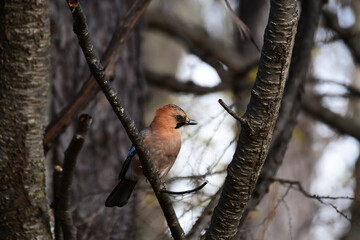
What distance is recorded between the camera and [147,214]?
403 cm

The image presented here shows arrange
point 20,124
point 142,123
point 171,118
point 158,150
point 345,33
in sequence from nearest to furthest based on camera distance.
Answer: point 20,124
point 158,150
point 171,118
point 345,33
point 142,123

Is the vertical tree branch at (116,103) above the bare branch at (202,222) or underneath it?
above

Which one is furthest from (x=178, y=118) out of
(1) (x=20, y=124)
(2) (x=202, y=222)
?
(1) (x=20, y=124)

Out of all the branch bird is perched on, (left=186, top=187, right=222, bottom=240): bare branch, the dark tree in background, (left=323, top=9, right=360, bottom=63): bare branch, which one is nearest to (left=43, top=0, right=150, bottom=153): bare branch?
the dark tree in background

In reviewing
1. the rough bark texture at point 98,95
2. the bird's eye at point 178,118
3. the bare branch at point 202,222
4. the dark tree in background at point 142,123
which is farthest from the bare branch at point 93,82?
the rough bark texture at point 98,95

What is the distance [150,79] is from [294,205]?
3070mm

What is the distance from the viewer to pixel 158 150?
3863 mm

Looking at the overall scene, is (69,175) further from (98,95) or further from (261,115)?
(98,95)

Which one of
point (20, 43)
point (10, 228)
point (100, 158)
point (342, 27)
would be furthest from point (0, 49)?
point (342, 27)

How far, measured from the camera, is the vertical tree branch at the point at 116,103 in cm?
231

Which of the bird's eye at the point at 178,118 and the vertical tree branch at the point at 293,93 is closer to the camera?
the vertical tree branch at the point at 293,93

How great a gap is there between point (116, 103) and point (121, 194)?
55.4 inches

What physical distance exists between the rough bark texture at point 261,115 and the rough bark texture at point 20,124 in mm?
1090

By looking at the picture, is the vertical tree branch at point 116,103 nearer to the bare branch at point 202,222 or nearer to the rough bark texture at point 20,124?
the bare branch at point 202,222
